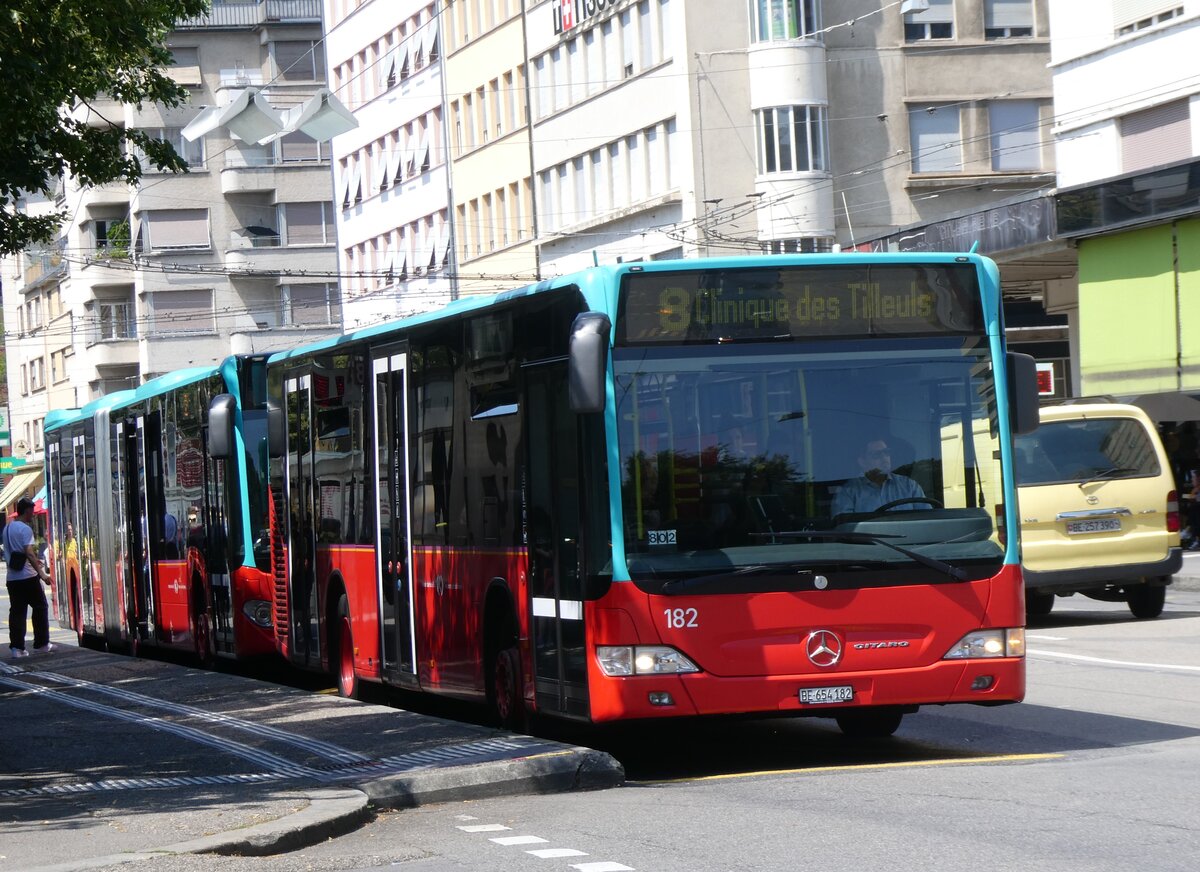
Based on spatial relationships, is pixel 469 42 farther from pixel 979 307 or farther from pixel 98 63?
pixel 979 307

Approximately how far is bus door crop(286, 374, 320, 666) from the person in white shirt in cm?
769

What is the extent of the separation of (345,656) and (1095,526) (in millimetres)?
8044

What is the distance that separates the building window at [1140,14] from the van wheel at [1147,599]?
1433 cm

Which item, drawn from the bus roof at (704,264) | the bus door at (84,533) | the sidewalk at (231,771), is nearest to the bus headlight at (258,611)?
the sidewalk at (231,771)

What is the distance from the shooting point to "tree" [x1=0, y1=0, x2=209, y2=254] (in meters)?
14.2

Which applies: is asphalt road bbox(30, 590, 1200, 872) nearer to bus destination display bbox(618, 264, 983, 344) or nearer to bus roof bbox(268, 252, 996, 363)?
bus destination display bbox(618, 264, 983, 344)

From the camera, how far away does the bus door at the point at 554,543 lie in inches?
468

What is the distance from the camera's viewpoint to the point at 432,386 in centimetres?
1482

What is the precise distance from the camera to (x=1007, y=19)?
57.2 meters

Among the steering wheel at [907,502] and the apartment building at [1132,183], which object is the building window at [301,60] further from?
the steering wheel at [907,502]

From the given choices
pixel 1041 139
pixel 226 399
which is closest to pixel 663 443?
pixel 226 399

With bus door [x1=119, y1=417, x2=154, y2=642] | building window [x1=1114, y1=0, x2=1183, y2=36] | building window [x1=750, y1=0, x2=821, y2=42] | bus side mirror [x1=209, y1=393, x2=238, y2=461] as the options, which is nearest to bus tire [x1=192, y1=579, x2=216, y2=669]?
bus door [x1=119, y1=417, x2=154, y2=642]

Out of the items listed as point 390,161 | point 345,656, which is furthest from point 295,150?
point 345,656

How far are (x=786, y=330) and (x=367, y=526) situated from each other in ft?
18.2
